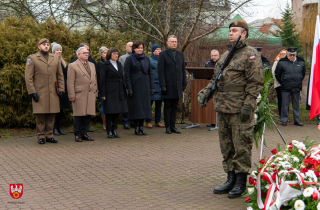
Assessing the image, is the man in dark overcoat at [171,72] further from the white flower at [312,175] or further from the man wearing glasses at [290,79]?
the white flower at [312,175]

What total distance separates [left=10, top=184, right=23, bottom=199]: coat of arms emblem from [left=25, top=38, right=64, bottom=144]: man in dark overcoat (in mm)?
3281

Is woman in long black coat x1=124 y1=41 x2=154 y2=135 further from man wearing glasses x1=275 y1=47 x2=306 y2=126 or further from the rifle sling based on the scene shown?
the rifle sling

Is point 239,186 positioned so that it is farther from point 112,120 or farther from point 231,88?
point 112,120

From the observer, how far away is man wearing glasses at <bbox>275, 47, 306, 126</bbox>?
37.3 feet

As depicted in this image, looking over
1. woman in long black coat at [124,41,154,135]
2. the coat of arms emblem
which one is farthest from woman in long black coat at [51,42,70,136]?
the coat of arms emblem

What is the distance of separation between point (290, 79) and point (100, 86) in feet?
18.3

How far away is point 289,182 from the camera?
4.04m

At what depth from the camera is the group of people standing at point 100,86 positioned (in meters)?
8.59

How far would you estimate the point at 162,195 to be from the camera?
5.14 m

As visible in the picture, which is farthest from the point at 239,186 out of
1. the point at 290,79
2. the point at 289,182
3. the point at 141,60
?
the point at 290,79

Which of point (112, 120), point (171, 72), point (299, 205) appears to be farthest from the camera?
point (171, 72)

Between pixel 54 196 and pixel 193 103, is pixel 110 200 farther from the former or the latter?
pixel 193 103

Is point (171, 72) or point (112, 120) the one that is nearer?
point (112, 120)

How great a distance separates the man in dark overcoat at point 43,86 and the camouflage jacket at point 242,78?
15.4ft
